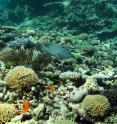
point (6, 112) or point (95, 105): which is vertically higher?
point (6, 112)

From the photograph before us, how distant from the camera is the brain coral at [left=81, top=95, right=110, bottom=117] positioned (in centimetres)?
849

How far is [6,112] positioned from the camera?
783 centimetres

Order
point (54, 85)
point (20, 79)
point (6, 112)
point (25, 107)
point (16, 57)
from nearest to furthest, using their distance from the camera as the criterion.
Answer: point (6, 112) < point (25, 107) < point (20, 79) < point (54, 85) < point (16, 57)

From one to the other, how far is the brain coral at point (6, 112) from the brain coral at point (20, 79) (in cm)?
91

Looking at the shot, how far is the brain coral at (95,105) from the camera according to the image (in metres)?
8.49

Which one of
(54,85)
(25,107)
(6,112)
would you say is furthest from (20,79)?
(54,85)

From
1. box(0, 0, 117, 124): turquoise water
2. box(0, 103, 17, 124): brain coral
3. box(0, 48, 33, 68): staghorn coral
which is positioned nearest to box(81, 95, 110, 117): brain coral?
box(0, 0, 117, 124): turquoise water

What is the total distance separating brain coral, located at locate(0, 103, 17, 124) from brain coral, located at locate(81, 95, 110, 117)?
2.15 m

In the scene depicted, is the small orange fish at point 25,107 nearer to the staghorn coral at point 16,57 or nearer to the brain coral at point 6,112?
the brain coral at point 6,112

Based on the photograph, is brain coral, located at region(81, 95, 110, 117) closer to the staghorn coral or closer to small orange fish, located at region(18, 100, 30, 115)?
small orange fish, located at region(18, 100, 30, 115)

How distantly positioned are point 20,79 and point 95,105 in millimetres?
2420

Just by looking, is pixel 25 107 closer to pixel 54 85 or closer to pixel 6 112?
pixel 6 112

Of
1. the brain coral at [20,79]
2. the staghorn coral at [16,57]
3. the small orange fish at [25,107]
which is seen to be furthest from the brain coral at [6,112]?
the staghorn coral at [16,57]

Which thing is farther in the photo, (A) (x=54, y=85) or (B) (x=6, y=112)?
(A) (x=54, y=85)
